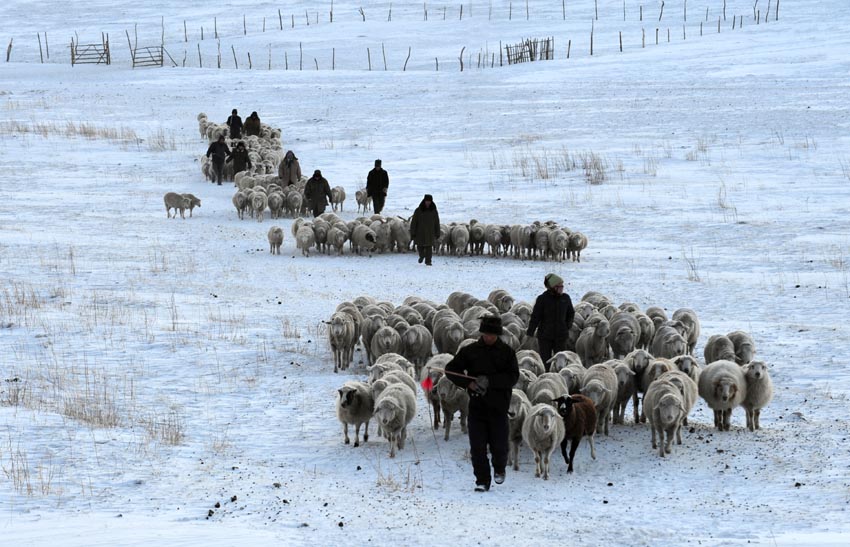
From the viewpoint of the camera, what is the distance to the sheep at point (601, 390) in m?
10.3

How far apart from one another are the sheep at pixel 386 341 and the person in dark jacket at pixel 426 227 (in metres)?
7.41

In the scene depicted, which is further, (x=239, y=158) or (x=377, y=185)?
(x=239, y=158)

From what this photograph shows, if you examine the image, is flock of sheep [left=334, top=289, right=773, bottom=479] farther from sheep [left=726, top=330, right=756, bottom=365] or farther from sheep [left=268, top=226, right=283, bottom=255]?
sheep [left=268, top=226, right=283, bottom=255]

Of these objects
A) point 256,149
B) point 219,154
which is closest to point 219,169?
point 219,154

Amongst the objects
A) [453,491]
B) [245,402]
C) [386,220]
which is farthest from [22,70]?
[453,491]

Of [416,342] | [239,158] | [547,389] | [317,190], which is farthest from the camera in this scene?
[239,158]

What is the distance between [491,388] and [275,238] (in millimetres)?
12794

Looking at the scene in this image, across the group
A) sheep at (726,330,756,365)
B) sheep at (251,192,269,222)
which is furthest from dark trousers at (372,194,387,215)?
sheep at (726,330,756,365)

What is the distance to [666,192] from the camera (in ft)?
86.6

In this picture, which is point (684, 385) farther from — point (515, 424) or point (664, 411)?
point (515, 424)

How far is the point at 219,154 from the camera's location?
3020cm

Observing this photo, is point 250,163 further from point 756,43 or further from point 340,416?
point 756,43

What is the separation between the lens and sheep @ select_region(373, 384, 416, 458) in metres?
9.93

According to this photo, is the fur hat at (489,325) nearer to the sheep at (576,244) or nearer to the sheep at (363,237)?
the sheep at (576,244)
